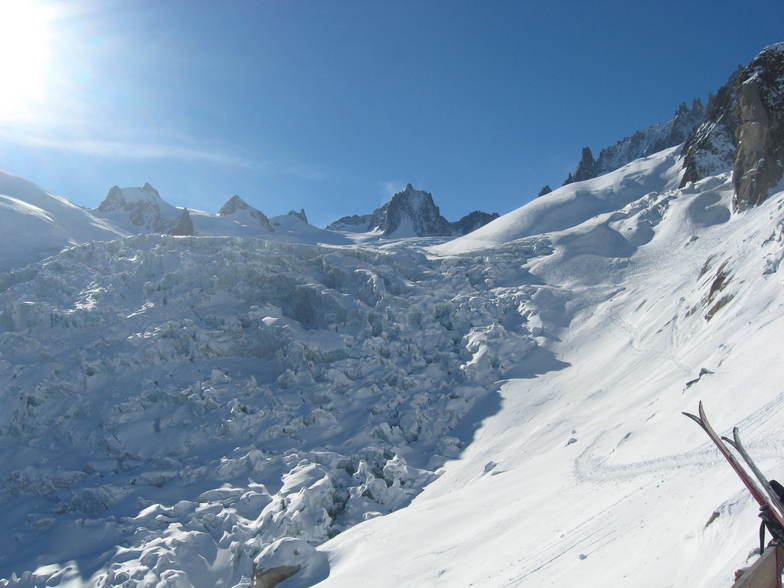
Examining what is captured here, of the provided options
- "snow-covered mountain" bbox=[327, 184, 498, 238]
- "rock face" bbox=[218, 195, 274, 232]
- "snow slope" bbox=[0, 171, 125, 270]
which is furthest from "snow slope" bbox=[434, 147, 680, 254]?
"snow-covered mountain" bbox=[327, 184, 498, 238]

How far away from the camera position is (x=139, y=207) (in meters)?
87.1

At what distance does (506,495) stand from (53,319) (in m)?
26.4

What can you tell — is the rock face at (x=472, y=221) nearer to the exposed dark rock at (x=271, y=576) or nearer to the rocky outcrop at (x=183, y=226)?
the rocky outcrop at (x=183, y=226)

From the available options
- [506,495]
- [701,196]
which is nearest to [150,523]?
[506,495]

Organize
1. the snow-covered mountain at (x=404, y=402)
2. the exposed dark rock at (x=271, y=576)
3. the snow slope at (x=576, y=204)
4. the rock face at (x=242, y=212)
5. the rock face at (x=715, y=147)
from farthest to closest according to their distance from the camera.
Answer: the rock face at (x=242, y=212), the snow slope at (x=576, y=204), the rock face at (x=715, y=147), the exposed dark rock at (x=271, y=576), the snow-covered mountain at (x=404, y=402)

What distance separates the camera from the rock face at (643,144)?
93.3 metres

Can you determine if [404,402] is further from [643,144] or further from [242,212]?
[643,144]

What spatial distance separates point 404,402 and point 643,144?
10127cm

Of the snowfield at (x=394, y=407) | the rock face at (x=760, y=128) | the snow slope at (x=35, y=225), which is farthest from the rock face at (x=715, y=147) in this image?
the snow slope at (x=35, y=225)

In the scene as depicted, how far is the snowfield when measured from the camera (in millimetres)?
11234

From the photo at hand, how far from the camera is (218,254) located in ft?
120

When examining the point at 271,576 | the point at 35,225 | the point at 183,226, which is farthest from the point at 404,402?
the point at 183,226

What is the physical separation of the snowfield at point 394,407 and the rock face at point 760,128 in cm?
168

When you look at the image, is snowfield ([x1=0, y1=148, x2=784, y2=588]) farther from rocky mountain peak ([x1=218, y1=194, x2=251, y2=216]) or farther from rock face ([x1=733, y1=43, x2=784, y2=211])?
rocky mountain peak ([x1=218, y1=194, x2=251, y2=216])
